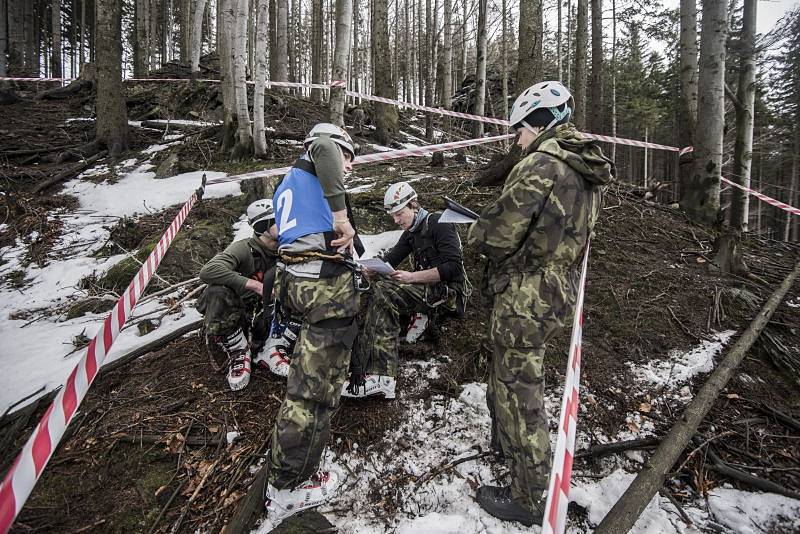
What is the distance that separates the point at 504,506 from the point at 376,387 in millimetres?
1195

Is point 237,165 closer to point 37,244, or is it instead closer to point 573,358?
point 37,244

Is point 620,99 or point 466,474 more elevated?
point 620,99

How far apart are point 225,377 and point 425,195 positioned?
12.6 ft

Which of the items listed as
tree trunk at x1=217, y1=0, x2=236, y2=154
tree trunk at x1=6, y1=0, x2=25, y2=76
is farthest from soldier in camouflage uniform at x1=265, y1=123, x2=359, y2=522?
tree trunk at x1=6, y1=0, x2=25, y2=76

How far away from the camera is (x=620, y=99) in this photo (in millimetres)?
25266

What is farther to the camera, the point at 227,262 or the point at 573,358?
the point at 227,262

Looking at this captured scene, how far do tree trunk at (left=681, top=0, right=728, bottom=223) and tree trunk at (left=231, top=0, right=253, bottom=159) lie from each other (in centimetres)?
777

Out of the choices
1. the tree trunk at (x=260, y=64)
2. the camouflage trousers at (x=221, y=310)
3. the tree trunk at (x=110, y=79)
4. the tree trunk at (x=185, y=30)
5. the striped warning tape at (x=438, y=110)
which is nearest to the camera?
the camouflage trousers at (x=221, y=310)

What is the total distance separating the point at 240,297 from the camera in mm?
3557

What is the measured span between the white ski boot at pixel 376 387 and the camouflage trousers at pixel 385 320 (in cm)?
4

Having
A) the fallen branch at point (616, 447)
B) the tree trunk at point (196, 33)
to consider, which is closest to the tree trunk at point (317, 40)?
the tree trunk at point (196, 33)

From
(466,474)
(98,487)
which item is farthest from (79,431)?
(466,474)

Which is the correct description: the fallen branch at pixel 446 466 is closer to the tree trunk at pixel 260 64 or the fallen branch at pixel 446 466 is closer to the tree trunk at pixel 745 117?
the tree trunk at pixel 260 64

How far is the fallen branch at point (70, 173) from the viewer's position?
7.71m
